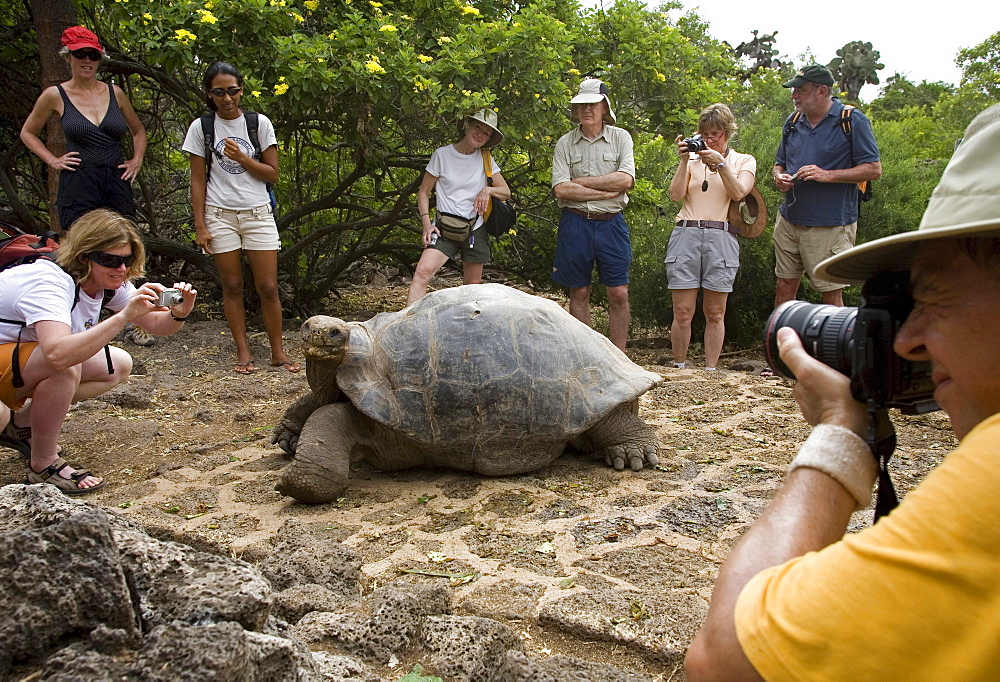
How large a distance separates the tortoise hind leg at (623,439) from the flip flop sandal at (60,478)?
7.34ft

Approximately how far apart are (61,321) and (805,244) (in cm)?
432

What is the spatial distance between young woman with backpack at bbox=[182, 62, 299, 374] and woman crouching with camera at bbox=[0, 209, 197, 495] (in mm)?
1660

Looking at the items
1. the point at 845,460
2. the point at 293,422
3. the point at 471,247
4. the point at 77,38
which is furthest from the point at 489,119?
the point at 845,460

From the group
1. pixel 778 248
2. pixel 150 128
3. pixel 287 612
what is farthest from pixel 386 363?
pixel 150 128

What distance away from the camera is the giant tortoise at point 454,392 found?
3275 mm

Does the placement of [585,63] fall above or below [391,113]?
above

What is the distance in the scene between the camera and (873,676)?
0.81 m

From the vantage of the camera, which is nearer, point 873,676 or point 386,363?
point 873,676

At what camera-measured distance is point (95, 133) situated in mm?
4809

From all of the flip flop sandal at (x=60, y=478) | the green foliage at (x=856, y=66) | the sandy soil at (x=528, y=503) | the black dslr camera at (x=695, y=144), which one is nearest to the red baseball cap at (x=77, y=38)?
the sandy soil at (x=528, y=503)

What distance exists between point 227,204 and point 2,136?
3.51 m

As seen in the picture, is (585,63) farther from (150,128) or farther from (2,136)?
(2,136)

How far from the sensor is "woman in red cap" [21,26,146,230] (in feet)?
15.5

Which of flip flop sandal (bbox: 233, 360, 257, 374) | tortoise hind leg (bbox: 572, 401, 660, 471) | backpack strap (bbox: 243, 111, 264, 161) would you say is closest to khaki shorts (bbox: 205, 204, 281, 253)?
Answer: backpack strap (bbox: 243, 111, 264, 161)
